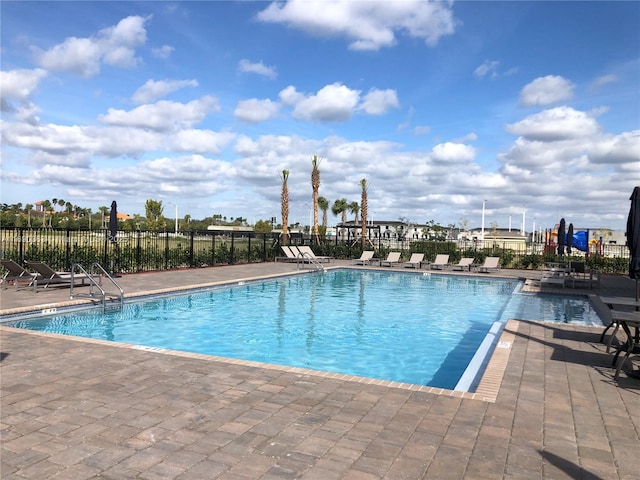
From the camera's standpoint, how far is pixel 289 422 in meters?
3.79

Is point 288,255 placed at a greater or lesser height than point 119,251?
lesser

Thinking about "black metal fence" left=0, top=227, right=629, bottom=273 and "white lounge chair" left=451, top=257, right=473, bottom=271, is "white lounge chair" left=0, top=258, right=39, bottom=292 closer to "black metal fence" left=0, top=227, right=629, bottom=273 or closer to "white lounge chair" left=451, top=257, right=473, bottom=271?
"black metal fence" left=0, top=227, right=629, bottom=273

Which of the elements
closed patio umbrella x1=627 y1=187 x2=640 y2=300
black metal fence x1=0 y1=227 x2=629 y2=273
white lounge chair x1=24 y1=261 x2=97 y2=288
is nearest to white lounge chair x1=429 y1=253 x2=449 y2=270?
black metal fence x1=0 y1=227 x2=629 y2=273

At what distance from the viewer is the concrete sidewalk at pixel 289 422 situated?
10.0 feet

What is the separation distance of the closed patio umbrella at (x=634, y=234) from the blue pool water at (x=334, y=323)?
2603 mm

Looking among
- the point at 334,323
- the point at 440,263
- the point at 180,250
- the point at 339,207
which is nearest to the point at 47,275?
the point at 334,323

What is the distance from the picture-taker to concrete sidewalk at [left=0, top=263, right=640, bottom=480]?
306 cm

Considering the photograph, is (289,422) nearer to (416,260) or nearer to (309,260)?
(309,260)

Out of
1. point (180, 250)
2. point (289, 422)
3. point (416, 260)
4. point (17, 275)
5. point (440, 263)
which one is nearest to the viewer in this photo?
point (289, 422)

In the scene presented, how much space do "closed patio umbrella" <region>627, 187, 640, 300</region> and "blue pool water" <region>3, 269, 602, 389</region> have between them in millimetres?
2603

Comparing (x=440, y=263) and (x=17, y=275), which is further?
(x=440, y=263)

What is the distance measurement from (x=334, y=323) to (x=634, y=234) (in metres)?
5.93

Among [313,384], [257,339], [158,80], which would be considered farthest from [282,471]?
[158,80]

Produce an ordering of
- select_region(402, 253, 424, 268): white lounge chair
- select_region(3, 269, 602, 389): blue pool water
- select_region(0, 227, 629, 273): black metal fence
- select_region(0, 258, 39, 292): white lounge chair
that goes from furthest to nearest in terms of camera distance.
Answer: select_region(402, 253, 424, 268): white lounge chair, select_region(0, 227, 629, 273): black metal fence, select_region(0, 258, 39, 292): white lounge chair, select_region(3, 269, 602, 389): blue pool water
